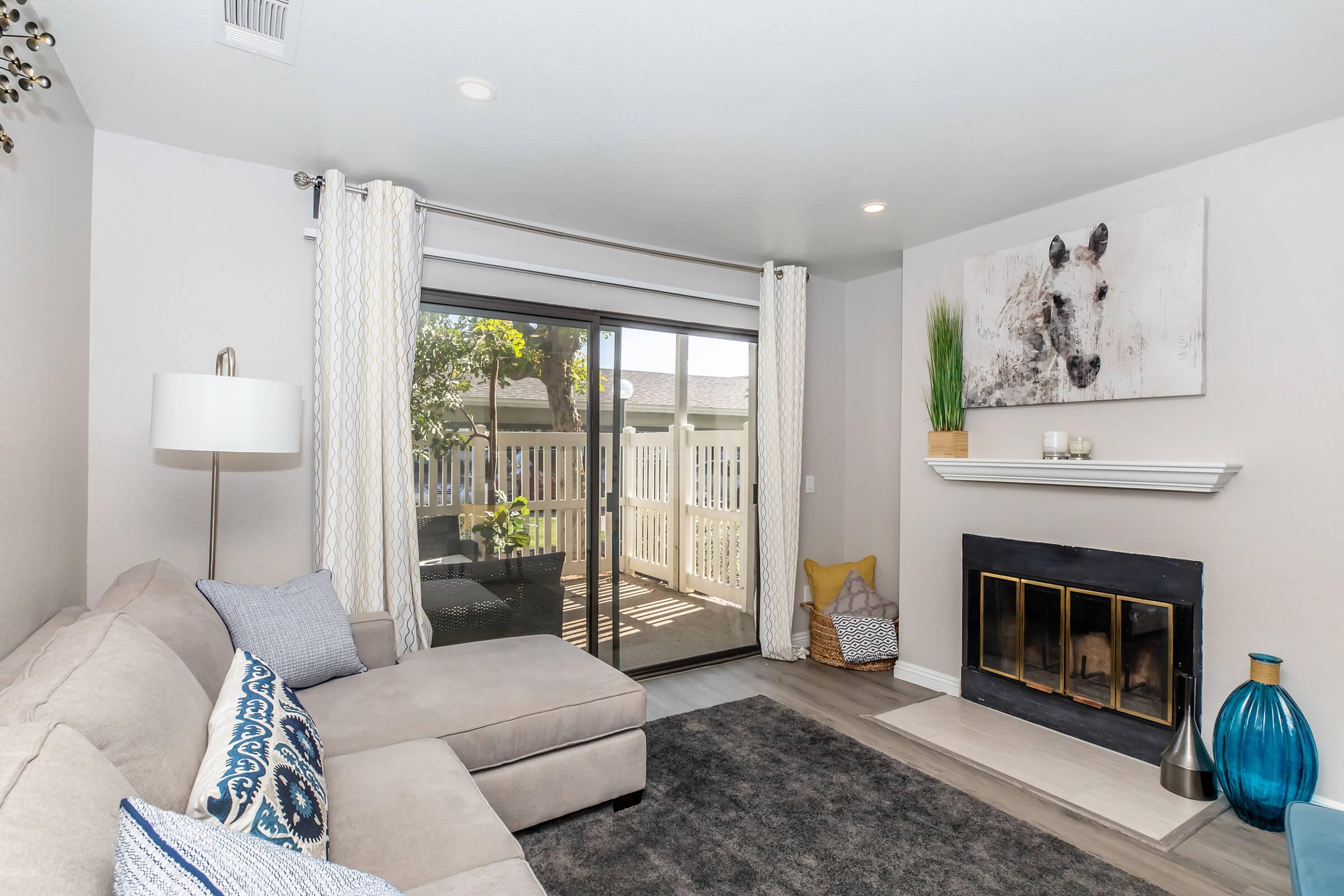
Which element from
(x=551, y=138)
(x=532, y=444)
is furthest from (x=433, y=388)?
(x=551, y=138)

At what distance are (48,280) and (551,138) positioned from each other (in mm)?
1702

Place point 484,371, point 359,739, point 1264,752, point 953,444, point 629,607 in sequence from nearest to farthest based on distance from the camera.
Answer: point 359,739, point 1264,752, point 484,371, point 953,444, point 629,607

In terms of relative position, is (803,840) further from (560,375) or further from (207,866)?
(560,375)

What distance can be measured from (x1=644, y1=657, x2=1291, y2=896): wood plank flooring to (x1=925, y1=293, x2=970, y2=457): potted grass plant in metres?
1.37

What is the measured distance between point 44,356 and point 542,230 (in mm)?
2131

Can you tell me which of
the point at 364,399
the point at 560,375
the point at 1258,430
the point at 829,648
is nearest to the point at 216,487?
the point at 364,399

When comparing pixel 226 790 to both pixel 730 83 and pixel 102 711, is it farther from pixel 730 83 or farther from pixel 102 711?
pixel 730 83

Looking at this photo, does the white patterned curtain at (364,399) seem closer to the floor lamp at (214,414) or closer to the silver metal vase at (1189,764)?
the floor lamp at (214,414)

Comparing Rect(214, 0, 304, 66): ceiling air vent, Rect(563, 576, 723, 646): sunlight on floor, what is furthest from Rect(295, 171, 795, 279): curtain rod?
Rect(563, 576, 723, 646): sunlight on floor

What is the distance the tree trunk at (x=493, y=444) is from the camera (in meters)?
3.52

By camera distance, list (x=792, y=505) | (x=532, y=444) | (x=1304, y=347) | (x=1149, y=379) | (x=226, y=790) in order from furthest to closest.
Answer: (x=792, y=505) < (x=532, y=444) < (x=1149, y=379) < (x=1304, y=347) < (x=226, y=790)

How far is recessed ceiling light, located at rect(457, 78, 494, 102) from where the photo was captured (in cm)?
223

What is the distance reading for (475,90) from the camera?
7.47ft

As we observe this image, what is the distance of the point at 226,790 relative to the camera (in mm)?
1076
